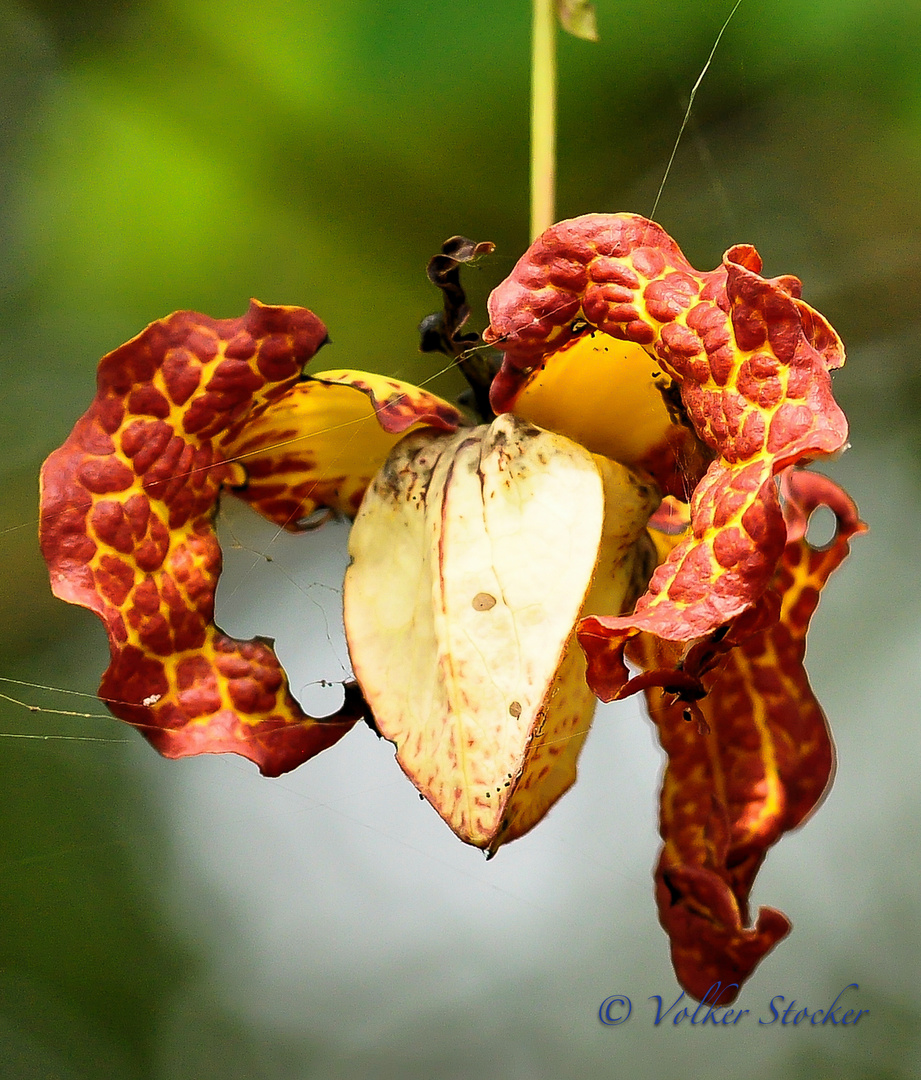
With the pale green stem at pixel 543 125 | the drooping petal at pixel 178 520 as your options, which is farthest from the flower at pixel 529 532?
the pale green stem at pixel 543 125

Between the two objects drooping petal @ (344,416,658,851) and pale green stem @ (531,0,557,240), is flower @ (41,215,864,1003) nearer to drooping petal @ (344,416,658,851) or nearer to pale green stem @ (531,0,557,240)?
drooping petal @ (344,416,658,851)

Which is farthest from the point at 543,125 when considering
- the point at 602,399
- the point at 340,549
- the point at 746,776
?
the point at 746,776

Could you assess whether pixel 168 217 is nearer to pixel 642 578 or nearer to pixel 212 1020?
pixel 642 578

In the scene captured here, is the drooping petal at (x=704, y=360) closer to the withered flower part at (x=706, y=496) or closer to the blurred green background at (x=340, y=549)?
the withered flower part at (x=706, y=496)

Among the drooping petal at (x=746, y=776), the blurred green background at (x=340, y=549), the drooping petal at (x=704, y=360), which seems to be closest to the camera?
the drooping petal at (x=704, y=360)

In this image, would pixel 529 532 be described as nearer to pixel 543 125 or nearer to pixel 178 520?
pixel 178 520

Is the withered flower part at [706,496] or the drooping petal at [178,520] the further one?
the drooping petal at [178,520]
